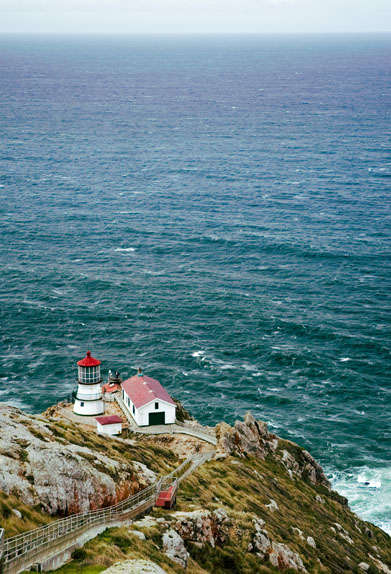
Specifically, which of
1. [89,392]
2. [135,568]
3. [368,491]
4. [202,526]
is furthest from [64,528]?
[368,491]

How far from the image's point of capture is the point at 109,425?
63.9 metres

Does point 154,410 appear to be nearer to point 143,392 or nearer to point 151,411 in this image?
point 151,411

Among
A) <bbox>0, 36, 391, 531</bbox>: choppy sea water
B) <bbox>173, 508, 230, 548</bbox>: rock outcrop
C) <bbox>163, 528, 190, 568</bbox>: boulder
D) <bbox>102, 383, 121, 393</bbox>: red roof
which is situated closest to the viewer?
<bbox>163, 528, 190, 568</bbox>: boulder

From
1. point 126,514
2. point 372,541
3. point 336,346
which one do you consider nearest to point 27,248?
point 336,346

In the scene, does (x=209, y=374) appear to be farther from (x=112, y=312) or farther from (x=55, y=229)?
(x=55, y=229)

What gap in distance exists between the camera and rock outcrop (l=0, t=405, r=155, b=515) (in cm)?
3731

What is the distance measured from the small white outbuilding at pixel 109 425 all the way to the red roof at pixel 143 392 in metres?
2.78

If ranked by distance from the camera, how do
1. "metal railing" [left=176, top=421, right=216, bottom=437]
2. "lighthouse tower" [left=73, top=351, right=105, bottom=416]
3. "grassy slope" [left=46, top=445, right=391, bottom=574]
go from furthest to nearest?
1. "metal railing" [left=176, top=421, right=216, bottom=437]
2. "lighthouse tower" [left=73, top=351, right=105, bottom=416]
3. "grassy slope" [left=46, top=445, right=391, bottom=574]

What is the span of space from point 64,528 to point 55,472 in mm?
4677

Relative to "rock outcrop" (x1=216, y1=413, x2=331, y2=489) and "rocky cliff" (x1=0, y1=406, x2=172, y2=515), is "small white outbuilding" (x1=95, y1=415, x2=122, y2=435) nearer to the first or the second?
"rock outcrop" (x1=216, y1=413, x2=331, y2=489)

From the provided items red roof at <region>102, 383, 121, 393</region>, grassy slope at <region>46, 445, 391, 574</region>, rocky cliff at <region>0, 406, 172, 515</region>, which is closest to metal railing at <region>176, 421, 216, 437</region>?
grassy slope at <region>46, 445, 391, 574</region>

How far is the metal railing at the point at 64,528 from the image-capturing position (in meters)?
30.9

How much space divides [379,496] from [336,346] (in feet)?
100.0

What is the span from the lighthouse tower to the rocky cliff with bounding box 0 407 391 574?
20.1 feet
